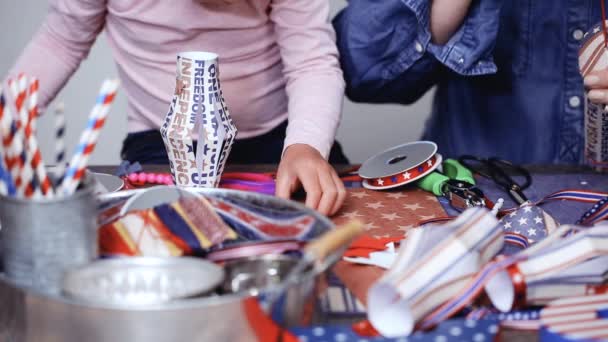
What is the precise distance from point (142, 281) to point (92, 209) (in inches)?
2.7

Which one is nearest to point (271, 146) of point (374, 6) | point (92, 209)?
point (374, 6)

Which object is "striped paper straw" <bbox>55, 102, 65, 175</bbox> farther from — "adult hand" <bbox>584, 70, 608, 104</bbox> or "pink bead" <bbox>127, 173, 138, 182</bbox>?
"adult hand" <bbox>584, 70, 608, 104</bbox>

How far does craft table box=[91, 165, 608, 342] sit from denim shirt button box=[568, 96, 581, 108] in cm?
31

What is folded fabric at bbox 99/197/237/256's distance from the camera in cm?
58

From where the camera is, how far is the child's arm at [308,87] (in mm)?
885

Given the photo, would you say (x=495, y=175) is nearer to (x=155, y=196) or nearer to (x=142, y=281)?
(x=155, y=196)

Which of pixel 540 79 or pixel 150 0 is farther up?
pixel 150 0

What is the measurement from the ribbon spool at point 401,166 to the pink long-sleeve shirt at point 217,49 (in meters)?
0.11

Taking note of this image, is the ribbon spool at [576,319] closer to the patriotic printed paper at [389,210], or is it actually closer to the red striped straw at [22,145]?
the patriotic printed paper at [389,210]

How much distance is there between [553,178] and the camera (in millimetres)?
985

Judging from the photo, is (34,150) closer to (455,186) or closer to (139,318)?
(139,318)

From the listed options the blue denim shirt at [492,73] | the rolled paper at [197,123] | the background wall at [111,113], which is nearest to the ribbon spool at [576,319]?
the rolled paper at [197,123]

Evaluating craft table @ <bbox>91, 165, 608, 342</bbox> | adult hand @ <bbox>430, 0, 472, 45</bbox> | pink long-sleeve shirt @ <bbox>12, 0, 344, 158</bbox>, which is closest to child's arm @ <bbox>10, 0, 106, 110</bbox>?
pink long-sleeve shirt @ <bbox>12, 0, 344, 158</bbox>

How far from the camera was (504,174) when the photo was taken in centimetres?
94
